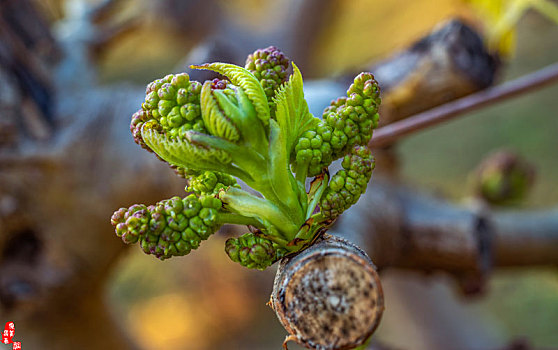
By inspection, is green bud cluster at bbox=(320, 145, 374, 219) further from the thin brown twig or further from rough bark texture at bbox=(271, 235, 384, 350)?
the thin brown twig

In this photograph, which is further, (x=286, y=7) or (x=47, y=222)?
(x=286, y=7)

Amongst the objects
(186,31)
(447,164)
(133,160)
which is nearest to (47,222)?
(133,160)

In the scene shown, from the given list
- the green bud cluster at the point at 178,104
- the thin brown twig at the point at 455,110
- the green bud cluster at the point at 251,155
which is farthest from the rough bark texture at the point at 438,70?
the green bud cluster at the point at 178,104

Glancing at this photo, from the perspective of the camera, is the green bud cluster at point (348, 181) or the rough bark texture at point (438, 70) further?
the rough bark texture at point (438, 70)

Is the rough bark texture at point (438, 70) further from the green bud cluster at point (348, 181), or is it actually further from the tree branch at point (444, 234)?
the green bud cluster at point (348, 181)

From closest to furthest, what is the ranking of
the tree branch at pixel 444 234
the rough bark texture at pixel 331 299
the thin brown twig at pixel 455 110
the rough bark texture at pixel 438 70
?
1. the rough bark texture at pixel 331 299
2. the thin brown twig at pixel 455 110
3. the rough bark texture at pixel 438 70
4. the tree branch at pixel 444 234

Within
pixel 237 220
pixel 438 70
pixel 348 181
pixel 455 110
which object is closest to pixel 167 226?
pixel 237 220

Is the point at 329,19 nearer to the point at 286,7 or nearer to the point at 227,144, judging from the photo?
the point at 286,7

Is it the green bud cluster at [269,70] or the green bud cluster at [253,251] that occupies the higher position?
the green bud cluster at [269,70]
